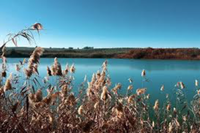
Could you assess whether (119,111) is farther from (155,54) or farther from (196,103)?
(155,54)

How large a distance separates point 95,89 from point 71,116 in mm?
504

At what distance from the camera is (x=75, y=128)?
6.62ft

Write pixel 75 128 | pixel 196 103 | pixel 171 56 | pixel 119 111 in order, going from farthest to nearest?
pixel 171 56
pixel 196 103
pixel 75 128
pixel 119 111

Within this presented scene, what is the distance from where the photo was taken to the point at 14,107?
162 cm

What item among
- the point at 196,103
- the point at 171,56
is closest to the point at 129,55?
the point at 171,56

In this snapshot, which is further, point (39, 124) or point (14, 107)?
point (39, 124)

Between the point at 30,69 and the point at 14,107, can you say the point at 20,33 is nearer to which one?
the point at 30,69

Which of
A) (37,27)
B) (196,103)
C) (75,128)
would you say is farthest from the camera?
(196,103)

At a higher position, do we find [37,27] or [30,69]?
[37,27]

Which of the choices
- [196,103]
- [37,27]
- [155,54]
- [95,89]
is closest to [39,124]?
[95,89]

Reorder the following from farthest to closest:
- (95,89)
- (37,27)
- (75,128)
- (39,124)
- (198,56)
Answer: (198,56) → (95,89) → (39,124) → (75,128) → (37,27)

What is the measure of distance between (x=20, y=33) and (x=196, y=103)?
147 inches

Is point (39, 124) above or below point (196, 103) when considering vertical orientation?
above

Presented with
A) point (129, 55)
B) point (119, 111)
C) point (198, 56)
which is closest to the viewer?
point (119, 111)
